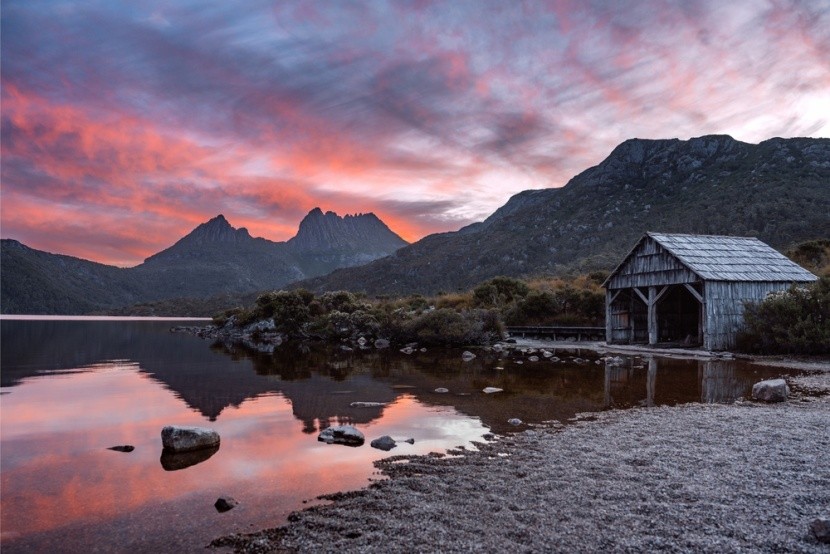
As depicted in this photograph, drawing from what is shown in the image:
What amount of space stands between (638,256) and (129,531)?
3291 cm

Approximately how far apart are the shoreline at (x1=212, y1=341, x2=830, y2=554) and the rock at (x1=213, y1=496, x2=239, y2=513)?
1.04 metres

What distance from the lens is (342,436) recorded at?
1066 centimetres

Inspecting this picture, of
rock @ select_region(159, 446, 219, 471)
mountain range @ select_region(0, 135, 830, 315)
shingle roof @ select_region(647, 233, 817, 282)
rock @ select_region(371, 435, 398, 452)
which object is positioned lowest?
rock @ select_region(159, 446, 219, 471)

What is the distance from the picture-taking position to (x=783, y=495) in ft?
22.0

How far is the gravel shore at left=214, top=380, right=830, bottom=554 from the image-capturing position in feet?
18.0

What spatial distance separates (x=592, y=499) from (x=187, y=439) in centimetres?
749

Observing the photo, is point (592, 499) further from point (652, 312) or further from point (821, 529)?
point (652, 312)

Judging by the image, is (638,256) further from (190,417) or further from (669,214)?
(669,214)

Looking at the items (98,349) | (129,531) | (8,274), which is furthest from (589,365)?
(8,274)

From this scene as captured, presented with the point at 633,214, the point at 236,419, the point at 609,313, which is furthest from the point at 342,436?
the point at 633,214

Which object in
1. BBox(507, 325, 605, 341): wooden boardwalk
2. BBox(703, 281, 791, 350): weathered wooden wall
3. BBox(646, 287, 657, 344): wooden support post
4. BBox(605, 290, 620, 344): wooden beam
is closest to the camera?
BBox(703, 281, 791, 350): weathered wooden wall

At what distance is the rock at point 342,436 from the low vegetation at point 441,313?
25.8 metres

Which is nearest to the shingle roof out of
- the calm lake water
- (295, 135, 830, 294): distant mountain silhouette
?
the calm lake water

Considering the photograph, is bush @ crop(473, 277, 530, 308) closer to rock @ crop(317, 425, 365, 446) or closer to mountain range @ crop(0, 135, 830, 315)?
mountain range @ crop(0, 135, 830, 315)
